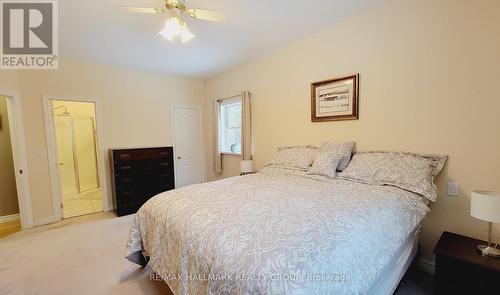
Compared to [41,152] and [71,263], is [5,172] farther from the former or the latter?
[71,263]

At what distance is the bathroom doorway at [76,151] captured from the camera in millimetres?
4914

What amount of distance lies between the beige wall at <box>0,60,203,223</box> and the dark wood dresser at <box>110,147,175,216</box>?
1.54 ft

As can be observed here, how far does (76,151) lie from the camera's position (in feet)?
17.2

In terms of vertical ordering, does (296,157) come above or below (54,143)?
below

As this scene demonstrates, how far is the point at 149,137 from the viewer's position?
169 inches

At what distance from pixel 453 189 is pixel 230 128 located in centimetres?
349

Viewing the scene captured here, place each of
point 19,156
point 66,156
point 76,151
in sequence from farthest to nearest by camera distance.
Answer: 1. point 76,151
2. point 66,156
3. point 19,156

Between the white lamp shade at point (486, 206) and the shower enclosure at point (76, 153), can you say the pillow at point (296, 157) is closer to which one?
the white lamp shade at point (486, 206)

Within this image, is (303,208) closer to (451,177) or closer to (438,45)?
(451,177)

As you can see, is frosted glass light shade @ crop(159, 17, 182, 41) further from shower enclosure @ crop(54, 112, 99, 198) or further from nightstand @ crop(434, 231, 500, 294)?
shower enclosure @ crop(54, 112, 99, 198)

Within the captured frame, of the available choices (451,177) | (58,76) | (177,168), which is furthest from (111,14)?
(451,177)

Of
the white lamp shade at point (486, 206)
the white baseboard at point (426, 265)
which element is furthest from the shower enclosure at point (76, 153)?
the white lamp shade at point (486, 206)

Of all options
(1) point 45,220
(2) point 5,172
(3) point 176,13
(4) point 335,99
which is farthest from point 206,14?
(2) point 5,172

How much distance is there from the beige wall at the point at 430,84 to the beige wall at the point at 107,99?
2.89 metres
